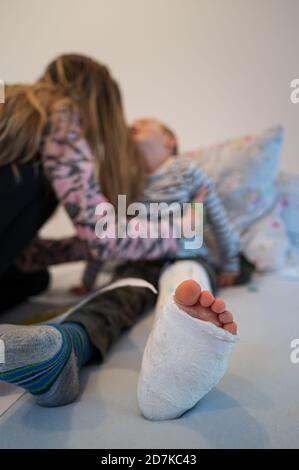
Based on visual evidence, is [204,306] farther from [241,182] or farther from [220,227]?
[241,182]

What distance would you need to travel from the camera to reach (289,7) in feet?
1.72

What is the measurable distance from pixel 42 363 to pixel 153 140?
2.16ft

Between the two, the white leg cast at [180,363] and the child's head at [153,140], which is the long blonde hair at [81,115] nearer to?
the child's head at [153,140]

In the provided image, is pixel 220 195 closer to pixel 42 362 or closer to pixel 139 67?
pixel 139 67

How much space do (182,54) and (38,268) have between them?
0.62 metres

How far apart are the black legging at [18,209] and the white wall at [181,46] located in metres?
0.16

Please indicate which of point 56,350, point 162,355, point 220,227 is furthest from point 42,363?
point 220,227

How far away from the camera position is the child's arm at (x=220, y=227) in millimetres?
901

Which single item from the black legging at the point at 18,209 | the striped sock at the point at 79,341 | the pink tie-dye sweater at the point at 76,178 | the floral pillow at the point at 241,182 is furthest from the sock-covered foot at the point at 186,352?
the floral pillow at the point at 241,182

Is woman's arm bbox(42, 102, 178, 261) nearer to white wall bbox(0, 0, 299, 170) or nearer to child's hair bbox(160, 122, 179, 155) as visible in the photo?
white wall bbox(0, 0, 299, 170)

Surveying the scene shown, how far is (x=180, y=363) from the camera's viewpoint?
0.39 metres

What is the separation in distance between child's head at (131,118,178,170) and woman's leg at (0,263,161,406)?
1.41 feet
